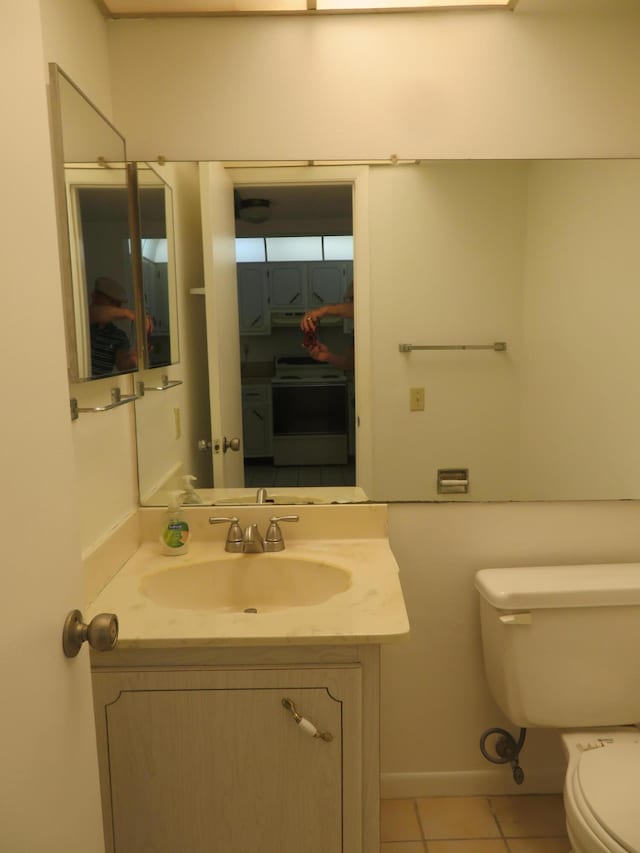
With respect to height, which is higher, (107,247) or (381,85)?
(381,85)

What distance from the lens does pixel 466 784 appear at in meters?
1.82

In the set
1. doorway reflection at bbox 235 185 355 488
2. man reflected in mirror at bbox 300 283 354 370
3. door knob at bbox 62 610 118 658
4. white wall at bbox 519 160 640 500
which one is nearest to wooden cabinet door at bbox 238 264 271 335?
doorway reflection at bbox 235 185 355 488

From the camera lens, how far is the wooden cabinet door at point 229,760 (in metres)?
1.24

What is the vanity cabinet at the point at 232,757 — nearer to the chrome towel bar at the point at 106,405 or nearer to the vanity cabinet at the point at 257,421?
the chrome towel bar at the point at 106,405

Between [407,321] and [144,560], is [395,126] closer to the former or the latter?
[407,321]

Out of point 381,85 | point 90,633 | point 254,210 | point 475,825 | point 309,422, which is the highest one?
point 381,85

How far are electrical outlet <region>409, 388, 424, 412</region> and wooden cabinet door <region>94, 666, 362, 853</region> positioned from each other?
0.75 meters

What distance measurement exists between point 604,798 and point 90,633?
3.51ft

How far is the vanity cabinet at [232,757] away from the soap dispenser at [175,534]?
39 centimetres

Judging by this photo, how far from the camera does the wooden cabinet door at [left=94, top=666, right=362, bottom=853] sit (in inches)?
48.8

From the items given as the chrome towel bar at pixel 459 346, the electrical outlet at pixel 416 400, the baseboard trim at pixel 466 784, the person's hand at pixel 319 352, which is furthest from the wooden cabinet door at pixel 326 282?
the baseboard trim at pixel 466 784

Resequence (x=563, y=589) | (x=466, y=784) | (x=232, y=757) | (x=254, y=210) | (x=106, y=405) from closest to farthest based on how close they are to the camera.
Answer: (x=232, y=757)
(x=106, y=405)
(x=563, y=589)
(x=254, y=210)
(x=466, y=784)

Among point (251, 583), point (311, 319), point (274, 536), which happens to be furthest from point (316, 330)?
point (251, 583)

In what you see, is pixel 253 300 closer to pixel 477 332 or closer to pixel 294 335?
pixel 294 335
